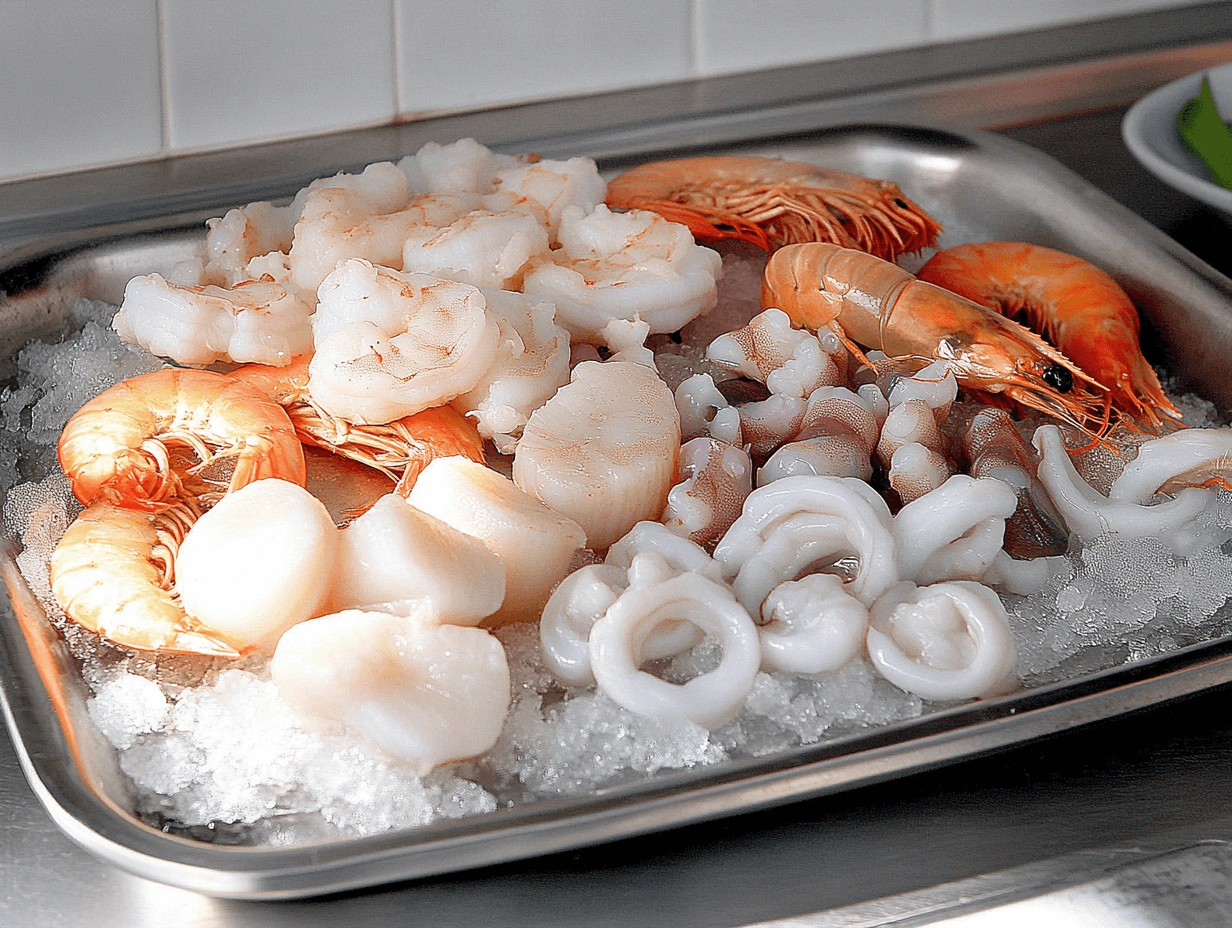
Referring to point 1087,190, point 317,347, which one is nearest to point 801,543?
point 317,347

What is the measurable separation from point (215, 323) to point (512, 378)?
23 centimetres

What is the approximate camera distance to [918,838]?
68cm

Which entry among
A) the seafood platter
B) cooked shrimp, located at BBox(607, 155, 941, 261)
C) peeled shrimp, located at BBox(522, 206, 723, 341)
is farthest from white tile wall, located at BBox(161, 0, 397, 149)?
peeled shrimp, located at BBox(522, 206, 723, 341)

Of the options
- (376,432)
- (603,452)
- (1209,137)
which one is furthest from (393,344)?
(1209,137)

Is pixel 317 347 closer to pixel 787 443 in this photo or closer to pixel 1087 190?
pixel 787 443

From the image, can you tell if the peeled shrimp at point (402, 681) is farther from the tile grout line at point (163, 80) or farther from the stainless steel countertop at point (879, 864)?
the tile grout line at point (163, 80)

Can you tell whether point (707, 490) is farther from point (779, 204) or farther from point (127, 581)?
point (779, 204)

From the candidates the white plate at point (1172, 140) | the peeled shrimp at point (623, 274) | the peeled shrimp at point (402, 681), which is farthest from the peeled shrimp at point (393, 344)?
the white plate at point (1172, 140)

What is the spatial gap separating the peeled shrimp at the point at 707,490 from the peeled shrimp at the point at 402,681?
0.61 ft

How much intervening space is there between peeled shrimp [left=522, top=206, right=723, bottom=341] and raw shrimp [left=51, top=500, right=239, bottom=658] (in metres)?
0.35

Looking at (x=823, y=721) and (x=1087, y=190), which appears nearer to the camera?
(x=823, y=721)

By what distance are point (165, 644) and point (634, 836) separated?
0.98 feet

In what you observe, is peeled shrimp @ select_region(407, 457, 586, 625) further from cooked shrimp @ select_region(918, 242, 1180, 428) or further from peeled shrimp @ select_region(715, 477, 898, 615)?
cooked shrimp @ select_region(918, 242, 1180, 428)

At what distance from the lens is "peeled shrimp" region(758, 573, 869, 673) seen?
2.43ft
